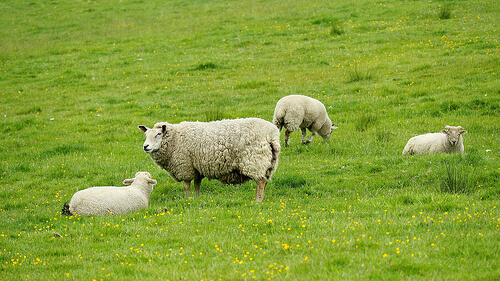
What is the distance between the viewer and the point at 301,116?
12555mm

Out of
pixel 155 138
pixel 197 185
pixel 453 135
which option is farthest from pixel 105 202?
pixel 453 135

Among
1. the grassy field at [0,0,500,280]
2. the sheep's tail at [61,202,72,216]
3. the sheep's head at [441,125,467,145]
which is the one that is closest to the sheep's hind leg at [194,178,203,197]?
the grassy field at [0,0,500,280]

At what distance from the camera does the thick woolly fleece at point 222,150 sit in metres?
8.67

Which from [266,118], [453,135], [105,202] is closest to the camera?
[105,202]

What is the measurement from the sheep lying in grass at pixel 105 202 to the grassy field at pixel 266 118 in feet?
1.19

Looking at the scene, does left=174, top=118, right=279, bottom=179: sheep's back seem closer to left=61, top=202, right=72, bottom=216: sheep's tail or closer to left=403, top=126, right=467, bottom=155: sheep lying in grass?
left=61, top=202, right=72, bottom=216: sheep's tail

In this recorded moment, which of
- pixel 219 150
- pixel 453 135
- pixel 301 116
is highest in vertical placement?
pixel 219 150

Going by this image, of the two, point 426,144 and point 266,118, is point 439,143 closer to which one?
point 426,144

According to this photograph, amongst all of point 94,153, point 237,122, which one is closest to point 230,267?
point 237,122

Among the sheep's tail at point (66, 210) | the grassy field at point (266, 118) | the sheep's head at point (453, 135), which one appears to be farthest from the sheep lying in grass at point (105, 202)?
the sheep's head at point (453, 135)

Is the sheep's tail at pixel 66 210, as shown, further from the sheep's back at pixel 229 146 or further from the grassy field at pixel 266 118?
the sheep's back at pixel 229 146

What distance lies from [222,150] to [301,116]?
4.27 metres

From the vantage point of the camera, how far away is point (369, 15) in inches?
998

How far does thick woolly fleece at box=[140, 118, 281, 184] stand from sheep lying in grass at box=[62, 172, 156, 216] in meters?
0.99
